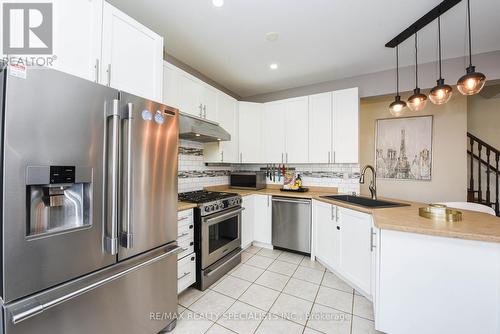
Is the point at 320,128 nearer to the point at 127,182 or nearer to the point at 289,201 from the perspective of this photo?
the point at 289,201

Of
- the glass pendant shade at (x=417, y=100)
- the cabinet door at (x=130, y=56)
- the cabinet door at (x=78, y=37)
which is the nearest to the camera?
the cabinet door at (x=78, y=37)

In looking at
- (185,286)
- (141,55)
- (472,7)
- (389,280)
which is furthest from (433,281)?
(141,55)

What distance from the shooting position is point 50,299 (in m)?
0.95

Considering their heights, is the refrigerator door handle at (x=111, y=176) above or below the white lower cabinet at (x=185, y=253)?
above

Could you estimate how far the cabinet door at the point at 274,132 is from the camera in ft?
11.1

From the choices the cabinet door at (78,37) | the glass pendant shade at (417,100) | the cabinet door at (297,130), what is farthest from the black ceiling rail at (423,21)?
the cabinet door at (78,37)

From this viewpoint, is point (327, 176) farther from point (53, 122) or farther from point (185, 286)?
point (53, 122)

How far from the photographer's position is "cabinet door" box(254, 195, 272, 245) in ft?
10.1

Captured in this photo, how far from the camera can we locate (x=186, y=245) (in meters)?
1.98

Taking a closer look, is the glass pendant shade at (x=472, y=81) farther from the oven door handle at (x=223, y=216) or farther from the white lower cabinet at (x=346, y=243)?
the oven door handle at (x=223, y=216)

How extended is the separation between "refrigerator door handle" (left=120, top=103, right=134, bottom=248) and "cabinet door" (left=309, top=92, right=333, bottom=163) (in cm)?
256

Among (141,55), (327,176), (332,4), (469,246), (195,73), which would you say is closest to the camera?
(469,246)

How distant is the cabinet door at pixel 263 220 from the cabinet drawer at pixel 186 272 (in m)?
1.31

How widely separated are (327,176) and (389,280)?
6.62ft
